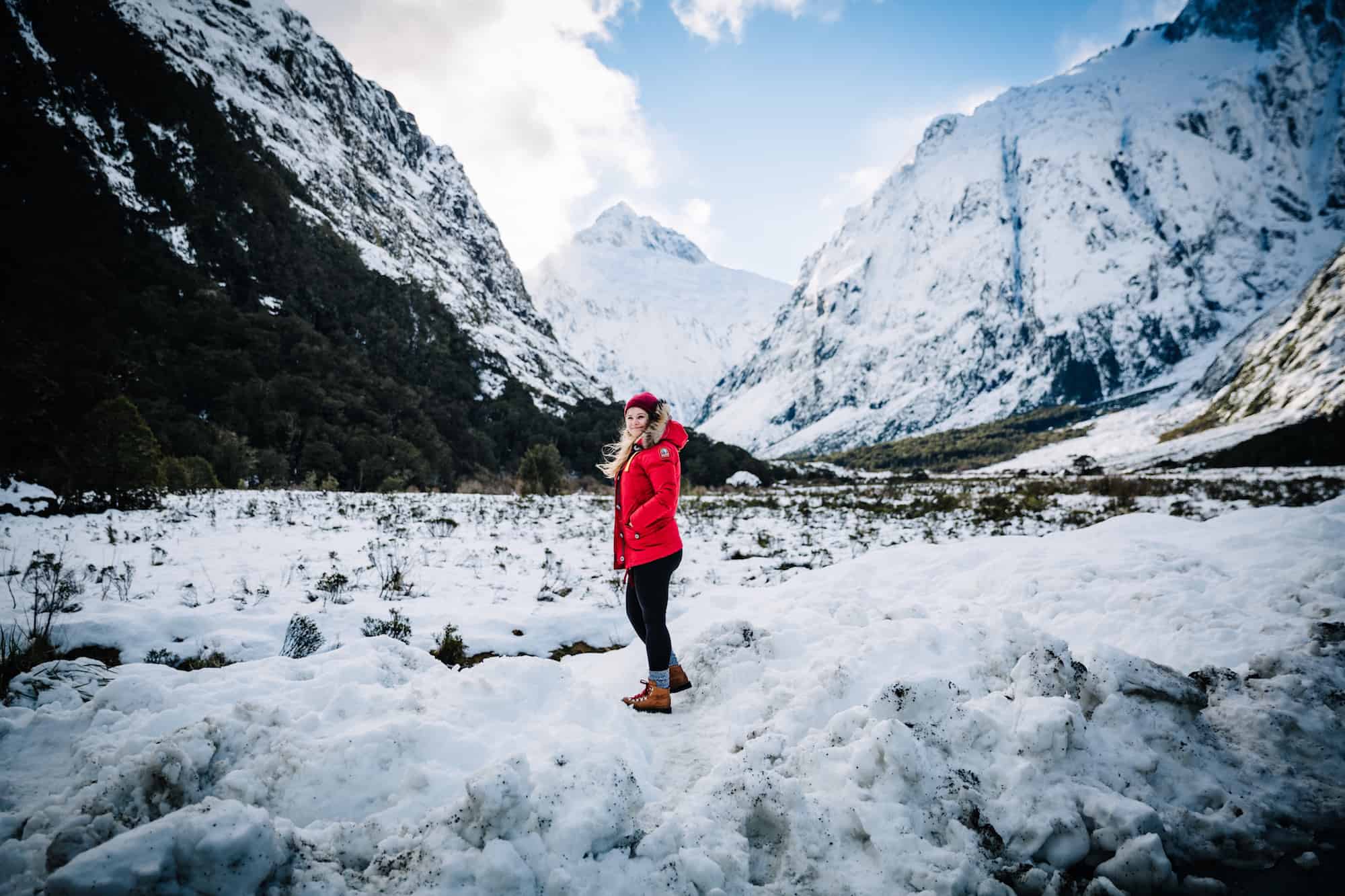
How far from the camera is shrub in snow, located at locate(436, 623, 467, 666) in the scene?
5.32 m

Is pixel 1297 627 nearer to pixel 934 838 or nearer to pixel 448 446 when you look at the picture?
pixel 934 838

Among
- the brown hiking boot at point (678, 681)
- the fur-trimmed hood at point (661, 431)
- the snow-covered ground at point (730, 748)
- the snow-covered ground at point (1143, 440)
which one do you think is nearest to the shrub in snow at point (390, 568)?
the snow-covered ground at point (730, 748)

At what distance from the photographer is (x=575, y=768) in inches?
114

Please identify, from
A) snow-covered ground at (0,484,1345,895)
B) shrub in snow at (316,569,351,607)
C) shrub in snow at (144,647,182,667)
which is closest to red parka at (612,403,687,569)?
snow-covered ground at (0,484,1345,895)

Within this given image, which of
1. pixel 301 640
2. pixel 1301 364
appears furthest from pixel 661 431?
pixel 1301 364

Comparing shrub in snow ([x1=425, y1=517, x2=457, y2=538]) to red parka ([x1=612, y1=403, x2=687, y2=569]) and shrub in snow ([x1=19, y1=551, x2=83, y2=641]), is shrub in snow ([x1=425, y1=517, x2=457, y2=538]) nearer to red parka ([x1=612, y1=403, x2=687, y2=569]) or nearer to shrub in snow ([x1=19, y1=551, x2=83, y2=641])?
shrub in snow ([x1=19, y1=551, x2=83, y2=641])

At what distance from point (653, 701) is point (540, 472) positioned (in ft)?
77.9

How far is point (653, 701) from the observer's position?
4090 mm

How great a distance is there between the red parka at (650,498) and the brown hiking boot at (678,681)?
96 centimetres

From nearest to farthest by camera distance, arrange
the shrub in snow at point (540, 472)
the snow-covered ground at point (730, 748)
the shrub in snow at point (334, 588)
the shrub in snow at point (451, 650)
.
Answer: the snow-covered ground at point (730, 748), the shrub in snow at point (451, 650), the shrub in snow at point (334, 588), the shrub in snow at point (540, 472)

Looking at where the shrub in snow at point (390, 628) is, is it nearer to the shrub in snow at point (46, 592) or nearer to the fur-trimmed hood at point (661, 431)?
the shrub in snow at point (46, 592)

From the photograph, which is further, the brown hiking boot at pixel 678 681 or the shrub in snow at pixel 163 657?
the shrub in snow at pixel 163 657

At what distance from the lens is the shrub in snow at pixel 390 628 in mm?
5500

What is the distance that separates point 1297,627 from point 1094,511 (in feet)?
40.5
